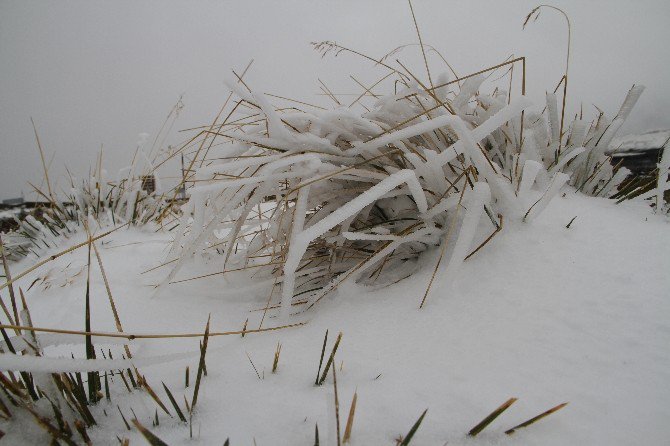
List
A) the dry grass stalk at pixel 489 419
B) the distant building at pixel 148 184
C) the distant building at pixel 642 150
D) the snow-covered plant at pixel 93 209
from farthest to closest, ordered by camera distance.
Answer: the distant building at pixel 642 150 → the distant building at pixel 148 184 → the snow-covered plant at pixel 93 209 → the dry grass stalk at pixel 489 419

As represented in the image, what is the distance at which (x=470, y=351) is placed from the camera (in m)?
0.62

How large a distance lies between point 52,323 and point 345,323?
2.68 ft

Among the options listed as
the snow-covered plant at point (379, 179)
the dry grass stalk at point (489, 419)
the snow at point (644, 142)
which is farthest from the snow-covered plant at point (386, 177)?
the snow at point (644, 142)

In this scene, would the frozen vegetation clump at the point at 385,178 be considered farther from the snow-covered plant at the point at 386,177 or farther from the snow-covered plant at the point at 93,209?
the snow-covered plant at the point at 93,209

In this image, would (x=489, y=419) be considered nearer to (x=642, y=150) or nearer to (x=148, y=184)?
(x=148, y=184)

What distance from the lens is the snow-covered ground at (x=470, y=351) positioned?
47 centimetres

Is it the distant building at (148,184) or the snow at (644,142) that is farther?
the snow at (644,142)

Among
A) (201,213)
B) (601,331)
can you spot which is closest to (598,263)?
(601,331)

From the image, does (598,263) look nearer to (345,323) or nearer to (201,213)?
(345,323)

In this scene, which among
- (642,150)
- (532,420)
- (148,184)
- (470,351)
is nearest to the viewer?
(532,420)

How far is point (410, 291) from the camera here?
0.83 meters

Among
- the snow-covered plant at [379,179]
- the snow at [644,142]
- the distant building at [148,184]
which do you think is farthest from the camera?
the snow at [644,142]

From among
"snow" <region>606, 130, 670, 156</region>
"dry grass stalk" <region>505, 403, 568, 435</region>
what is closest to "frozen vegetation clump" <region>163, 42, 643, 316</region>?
"dry grass stalk" <region>505, 403, 568, 435</region>

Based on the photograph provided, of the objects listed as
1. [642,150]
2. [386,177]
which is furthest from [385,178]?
[642,150]
